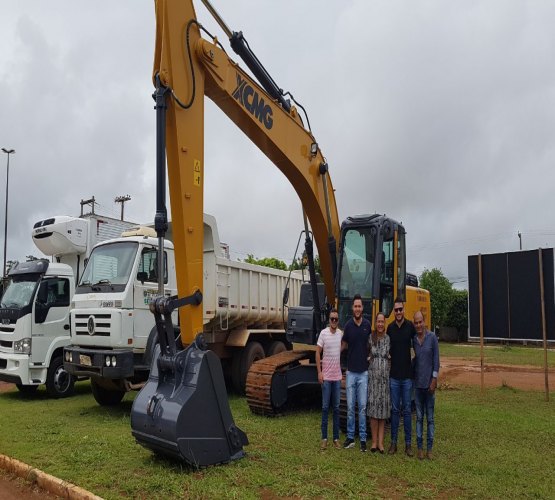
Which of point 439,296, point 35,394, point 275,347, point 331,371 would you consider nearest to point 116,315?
point 331,371

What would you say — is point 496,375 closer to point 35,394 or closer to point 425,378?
point 425,378

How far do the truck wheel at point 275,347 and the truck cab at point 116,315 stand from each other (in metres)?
3.30

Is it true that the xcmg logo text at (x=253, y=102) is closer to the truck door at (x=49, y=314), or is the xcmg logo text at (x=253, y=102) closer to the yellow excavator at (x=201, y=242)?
the yellow excavator at (x=201, y=242)

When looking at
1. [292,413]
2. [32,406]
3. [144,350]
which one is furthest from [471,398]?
[32,406]

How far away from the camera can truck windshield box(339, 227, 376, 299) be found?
8501 mm

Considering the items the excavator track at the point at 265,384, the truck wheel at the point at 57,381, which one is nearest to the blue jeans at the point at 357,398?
the excavator track at the point at 265,384

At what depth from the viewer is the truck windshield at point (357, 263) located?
27.9 feet

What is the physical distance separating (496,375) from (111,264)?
471 inches

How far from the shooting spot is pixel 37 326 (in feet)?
37.3

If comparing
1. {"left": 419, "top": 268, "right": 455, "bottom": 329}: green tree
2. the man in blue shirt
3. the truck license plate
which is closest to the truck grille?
the truck license plate

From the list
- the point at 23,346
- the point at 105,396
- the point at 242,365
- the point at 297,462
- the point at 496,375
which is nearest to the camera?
the point at 297,462

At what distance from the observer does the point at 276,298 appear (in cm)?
1306

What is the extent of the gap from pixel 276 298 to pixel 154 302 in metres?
7.14

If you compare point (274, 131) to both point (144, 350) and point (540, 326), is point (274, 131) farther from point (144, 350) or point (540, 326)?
point (540, 326)
